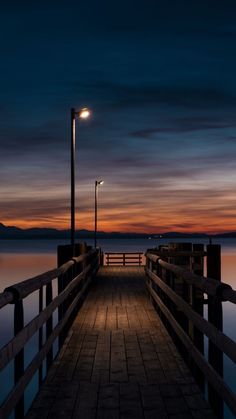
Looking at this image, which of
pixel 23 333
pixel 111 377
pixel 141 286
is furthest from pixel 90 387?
pixel 141 286

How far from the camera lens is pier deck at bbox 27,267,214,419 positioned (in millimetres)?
5617

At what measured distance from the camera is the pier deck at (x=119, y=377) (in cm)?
562

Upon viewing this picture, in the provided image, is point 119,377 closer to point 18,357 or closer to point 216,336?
point 18,357

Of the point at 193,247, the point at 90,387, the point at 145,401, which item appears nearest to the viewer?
the point at 145,401

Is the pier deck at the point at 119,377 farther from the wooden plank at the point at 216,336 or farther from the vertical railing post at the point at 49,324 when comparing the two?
the wooden plank at the point at 216,336

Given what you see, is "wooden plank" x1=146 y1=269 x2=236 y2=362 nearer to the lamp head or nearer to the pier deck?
the pier deck

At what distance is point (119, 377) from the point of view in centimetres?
694

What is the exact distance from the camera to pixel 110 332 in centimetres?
1030

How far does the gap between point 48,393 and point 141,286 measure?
14.1 metres

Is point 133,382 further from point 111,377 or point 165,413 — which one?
point 165,413

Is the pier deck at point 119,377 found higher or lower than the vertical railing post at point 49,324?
lower

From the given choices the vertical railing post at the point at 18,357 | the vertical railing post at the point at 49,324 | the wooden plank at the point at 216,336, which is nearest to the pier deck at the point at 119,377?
the vertical railing post at the point at 49,324

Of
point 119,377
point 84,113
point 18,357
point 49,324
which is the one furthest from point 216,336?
point 84,113

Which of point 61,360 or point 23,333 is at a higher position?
point 23,333
